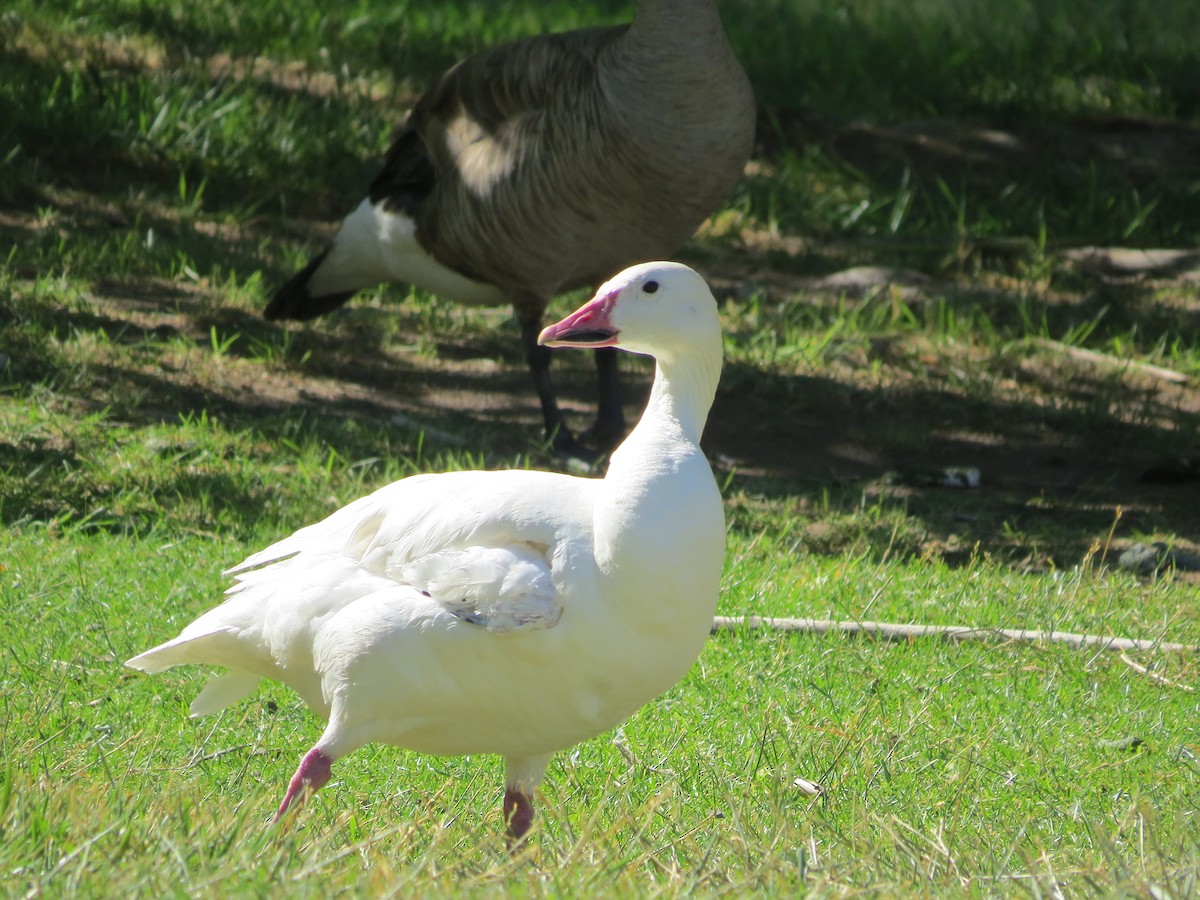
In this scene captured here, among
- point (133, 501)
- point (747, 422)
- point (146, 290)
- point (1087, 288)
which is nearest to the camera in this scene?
point (133, 501)

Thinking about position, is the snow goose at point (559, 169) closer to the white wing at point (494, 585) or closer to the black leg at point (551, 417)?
the black leg at point (551, 417)

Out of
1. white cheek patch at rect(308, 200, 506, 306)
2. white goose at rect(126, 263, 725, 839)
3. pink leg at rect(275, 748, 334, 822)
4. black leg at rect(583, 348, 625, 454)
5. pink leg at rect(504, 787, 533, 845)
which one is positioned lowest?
black leg at rect(583, 348, 625, 454)

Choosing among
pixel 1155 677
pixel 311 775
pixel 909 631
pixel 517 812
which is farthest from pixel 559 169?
pixel 311 775

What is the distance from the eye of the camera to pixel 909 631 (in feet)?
16.4

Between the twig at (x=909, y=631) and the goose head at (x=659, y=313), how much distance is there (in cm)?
166

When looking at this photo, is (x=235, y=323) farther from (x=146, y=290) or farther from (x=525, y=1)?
(x=525, y=1)

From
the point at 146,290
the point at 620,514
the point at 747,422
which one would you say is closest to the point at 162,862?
the point at 620,514

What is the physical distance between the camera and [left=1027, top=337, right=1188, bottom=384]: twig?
8.39m

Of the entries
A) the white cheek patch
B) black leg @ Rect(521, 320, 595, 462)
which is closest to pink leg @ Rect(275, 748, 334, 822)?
black leg @ Rect(521, 320, 595, 462)

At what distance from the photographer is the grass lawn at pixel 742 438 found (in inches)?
125

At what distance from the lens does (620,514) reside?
10.5 feet

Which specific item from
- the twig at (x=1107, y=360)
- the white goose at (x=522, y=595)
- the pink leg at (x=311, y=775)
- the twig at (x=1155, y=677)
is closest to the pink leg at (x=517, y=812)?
the white goose at (x=522, y=595)

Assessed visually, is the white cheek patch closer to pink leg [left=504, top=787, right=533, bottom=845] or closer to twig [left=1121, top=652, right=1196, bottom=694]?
twig [left=1121, top=652, right=1196, bottom=694]

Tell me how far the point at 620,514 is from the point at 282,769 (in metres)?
1.33
